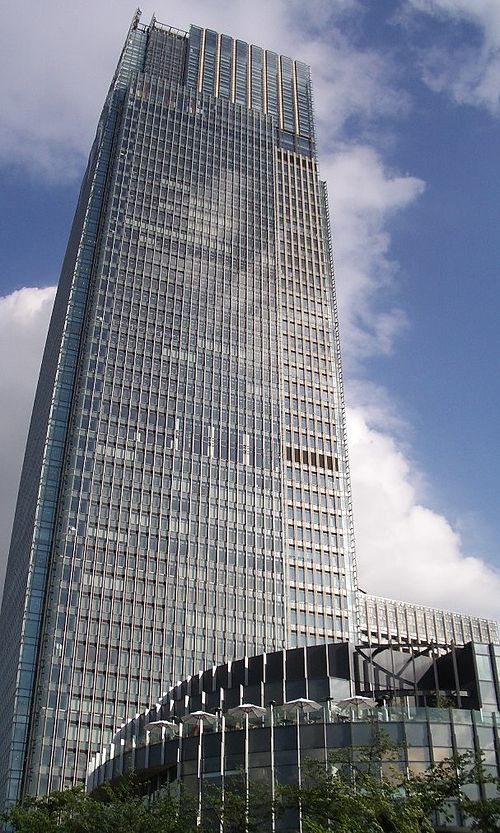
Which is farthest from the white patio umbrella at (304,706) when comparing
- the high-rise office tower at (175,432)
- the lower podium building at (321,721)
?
the high-rise office tower at (175,432)

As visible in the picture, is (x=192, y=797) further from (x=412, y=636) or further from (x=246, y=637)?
(x=412, y=636)

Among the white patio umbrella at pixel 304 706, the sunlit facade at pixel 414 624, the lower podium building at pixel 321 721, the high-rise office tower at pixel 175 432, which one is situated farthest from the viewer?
the sunlit facade at pixel 414 624

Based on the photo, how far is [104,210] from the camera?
501 ft

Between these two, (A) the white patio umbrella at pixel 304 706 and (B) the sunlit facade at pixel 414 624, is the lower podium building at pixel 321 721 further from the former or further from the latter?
(B) the sunlit facade at pixel 414 624

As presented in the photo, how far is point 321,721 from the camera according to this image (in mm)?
56406

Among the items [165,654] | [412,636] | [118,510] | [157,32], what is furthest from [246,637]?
[157,32]

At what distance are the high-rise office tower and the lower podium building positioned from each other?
1304 inches

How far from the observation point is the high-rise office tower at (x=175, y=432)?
379 ft

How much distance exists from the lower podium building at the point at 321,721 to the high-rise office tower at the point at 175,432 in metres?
33.1

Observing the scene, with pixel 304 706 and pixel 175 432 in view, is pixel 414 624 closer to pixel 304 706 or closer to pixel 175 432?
pixel 175 432

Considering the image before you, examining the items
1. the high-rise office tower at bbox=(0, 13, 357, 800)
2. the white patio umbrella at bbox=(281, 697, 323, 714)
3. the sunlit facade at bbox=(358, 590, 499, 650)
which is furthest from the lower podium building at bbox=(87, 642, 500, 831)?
the sunlit facade at bbox=(358, 590, 499, 650)

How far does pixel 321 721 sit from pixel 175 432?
81.5m

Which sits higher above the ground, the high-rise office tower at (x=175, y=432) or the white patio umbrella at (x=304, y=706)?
the high-rise office tower at (x=175, y=432)

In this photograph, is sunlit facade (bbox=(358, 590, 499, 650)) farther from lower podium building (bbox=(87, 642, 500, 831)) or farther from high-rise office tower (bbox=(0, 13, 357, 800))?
lower podium building (bbox=(87, 642, 500, 831))
